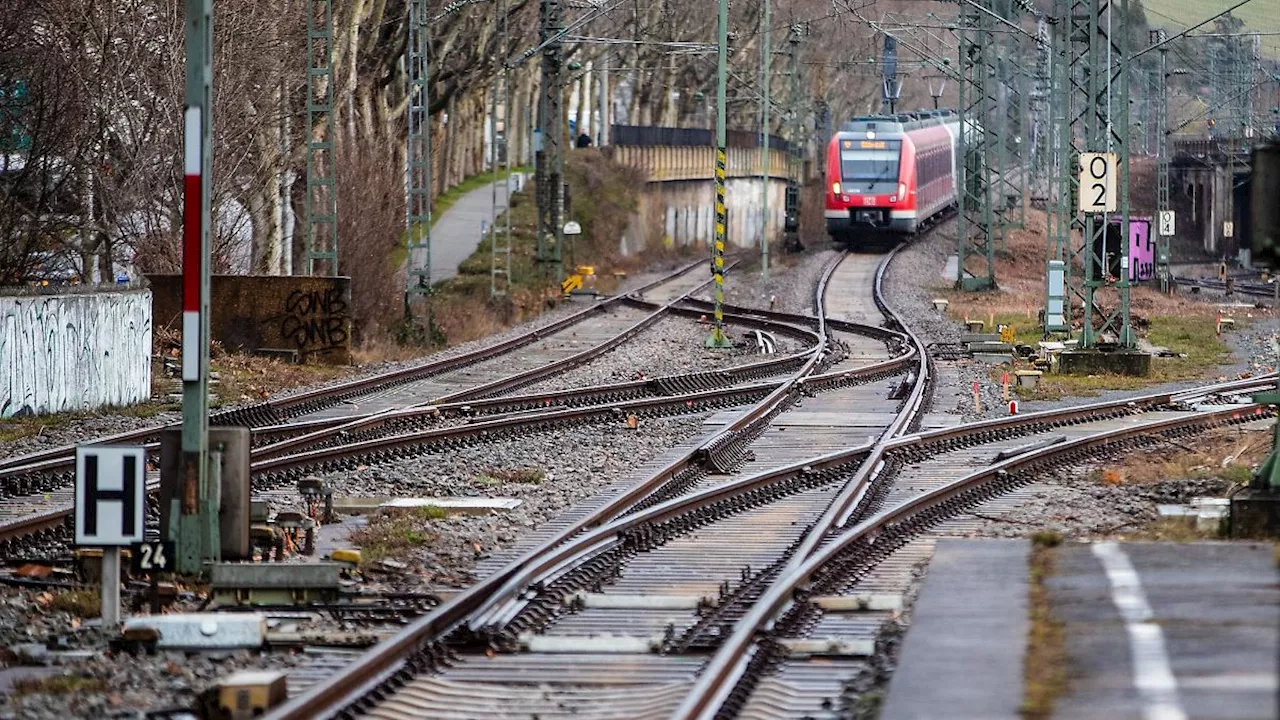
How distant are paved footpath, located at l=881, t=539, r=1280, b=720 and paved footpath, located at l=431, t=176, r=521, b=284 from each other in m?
Result: 43.8

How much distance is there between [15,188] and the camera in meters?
31.1

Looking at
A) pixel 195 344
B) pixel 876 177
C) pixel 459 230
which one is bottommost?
pixel 195 344

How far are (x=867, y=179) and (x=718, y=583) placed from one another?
49.5 m

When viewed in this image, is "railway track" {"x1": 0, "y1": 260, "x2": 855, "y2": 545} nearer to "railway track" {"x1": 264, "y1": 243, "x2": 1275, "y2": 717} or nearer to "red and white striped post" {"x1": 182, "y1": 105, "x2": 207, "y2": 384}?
"railway track" {"x1": 264, "y1": 243, "x2": 1275, "y2": 717}

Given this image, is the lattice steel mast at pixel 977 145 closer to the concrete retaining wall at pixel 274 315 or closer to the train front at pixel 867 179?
the train front at pixel 867 179

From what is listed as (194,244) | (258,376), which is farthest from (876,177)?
(194,244)

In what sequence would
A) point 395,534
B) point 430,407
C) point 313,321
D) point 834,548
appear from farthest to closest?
point 313,321 → point 430,407 → point 395,534 → point 834,548

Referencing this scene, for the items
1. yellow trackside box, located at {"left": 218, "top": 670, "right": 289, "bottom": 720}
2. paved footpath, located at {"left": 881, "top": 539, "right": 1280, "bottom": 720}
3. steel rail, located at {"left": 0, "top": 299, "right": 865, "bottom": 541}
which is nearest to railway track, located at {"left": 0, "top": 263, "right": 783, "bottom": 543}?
steel rail, located at {"left": 0, "top": 299, "right": 865, "bottom": 541}

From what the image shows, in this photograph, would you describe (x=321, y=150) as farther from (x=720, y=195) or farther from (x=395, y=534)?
(x=395, y=534)

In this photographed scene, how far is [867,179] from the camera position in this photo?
61688 mm

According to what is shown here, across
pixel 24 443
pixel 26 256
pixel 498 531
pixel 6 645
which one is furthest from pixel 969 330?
pixel 6 645

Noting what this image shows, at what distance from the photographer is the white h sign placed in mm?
30266

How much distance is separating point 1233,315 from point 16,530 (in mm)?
41444

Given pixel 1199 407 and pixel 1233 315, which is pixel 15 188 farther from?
pixel 1233 315
